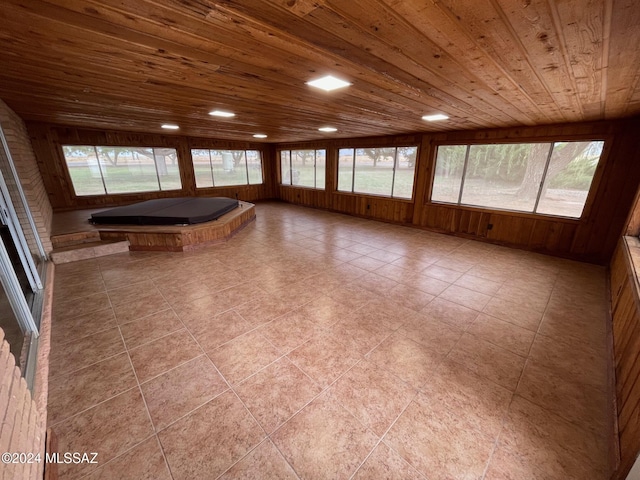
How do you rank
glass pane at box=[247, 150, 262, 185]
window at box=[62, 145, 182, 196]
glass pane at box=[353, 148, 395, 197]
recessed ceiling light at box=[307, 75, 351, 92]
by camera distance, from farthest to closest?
glass pane at box=[247, 150, 262, 185]
glass pane at box=[353, 148, 395, 197]
window at box=[62, 145, 182, 196]
recessed ceiling light at box=[307, 75, 351, 92]

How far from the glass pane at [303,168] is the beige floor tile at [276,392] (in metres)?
7.66

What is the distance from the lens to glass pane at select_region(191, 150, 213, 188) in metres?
8.18

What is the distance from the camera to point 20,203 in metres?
3.38

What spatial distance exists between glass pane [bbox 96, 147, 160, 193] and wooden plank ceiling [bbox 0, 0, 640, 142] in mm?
4053

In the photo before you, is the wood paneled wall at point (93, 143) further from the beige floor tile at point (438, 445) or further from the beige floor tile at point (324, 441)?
the beige floor tile at point (438, 445)

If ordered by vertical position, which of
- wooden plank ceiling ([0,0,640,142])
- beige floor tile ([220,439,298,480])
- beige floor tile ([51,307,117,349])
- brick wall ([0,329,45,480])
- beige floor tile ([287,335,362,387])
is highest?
wooden plank ceiling ([0,0,640,142])

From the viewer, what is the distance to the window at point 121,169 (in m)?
6.17

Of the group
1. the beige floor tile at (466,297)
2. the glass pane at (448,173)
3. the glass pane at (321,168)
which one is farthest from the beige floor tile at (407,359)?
the glass pane at (321,168)

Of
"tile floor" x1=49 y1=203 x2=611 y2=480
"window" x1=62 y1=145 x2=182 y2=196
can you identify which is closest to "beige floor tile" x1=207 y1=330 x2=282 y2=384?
"tile floor" x1=49 y1=203 x2=611 y2=480

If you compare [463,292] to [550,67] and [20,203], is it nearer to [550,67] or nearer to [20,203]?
[550,67]

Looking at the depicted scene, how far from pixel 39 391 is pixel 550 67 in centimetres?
423

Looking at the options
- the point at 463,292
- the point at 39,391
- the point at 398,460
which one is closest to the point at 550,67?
the point at 463,292

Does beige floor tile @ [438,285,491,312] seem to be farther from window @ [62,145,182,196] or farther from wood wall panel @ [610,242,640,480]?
window @ [62,145,182,196]

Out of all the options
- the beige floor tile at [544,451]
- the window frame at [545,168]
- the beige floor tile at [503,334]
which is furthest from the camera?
the window frame at [545,168]
